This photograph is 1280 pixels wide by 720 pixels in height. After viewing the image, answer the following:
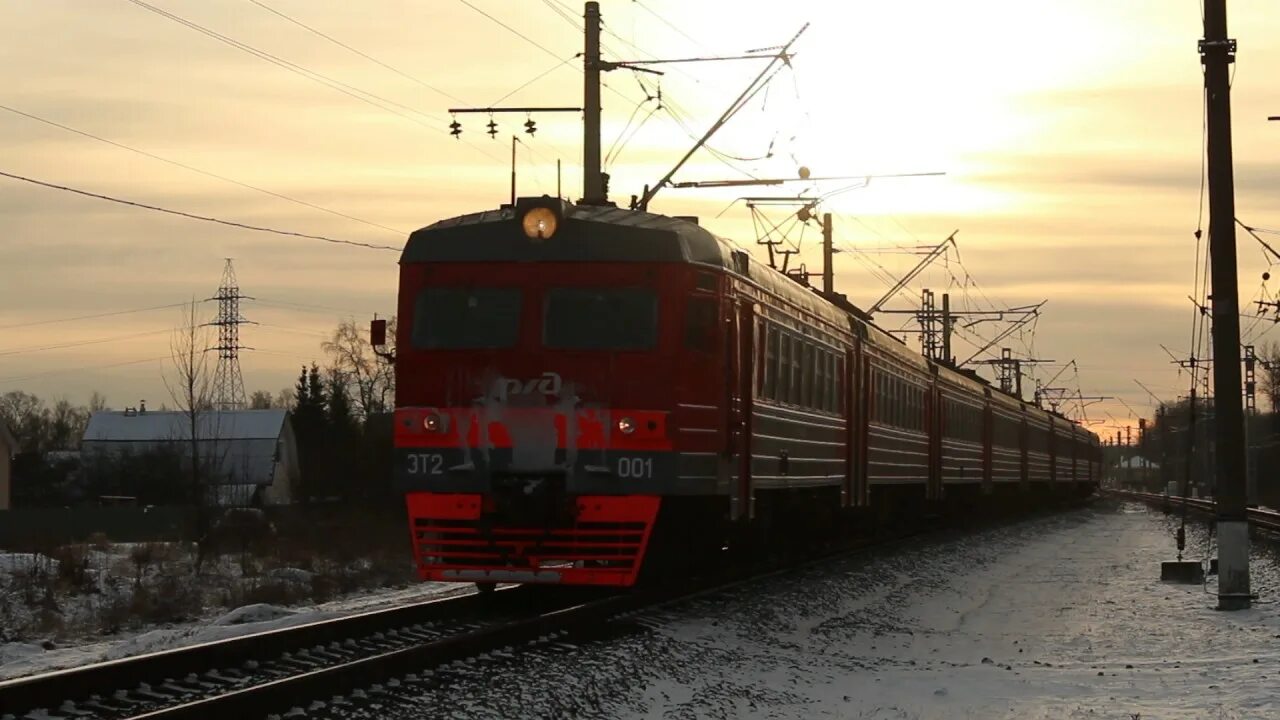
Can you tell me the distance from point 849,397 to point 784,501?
331 cm

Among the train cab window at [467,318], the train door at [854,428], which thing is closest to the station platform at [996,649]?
the train door at [854,428]

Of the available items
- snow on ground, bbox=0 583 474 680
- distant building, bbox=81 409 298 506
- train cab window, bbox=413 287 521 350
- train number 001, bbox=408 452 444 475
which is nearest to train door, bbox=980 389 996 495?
snow on ground, bbox=0 583 474 680

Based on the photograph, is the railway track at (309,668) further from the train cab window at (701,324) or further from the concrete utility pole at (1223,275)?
the concrete utility pole at (1223,275)

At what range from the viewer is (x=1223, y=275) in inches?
688

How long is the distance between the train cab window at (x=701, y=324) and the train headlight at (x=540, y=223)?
1.30m

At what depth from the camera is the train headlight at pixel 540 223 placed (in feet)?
48.6

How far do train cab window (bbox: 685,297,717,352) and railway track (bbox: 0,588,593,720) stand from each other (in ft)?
9.08

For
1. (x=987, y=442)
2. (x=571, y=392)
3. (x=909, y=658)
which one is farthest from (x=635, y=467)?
(x=987, y=442)

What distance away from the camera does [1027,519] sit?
44562 mm

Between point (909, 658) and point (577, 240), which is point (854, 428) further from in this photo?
point (909, 658)

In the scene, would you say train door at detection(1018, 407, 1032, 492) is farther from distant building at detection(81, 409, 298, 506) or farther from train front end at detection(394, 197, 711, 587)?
distant building at detection(81, 409, 298, 506)

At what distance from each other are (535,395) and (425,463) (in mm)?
1064

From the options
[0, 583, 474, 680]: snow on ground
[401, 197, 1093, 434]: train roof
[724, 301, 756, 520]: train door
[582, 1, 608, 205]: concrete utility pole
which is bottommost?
[0, 583, 474, 680]: snow on ground

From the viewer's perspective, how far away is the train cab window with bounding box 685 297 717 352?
1472 centimetres
